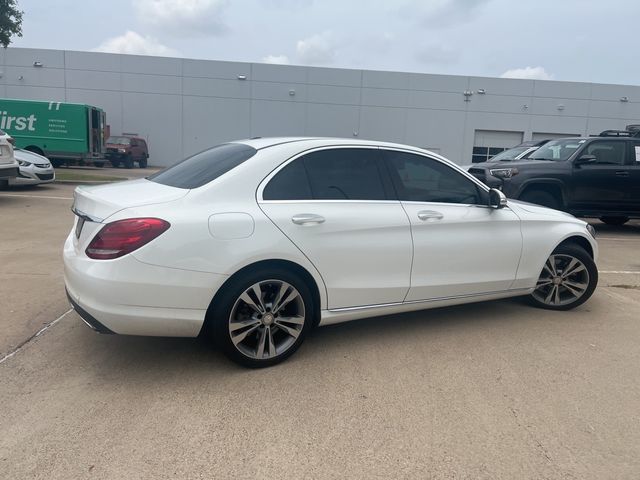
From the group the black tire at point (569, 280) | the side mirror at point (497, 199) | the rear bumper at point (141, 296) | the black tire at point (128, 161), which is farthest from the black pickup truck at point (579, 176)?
the black tire at point (128, 161)

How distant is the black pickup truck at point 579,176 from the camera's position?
29.5 ft

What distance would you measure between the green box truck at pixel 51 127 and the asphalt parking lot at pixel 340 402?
21800 mm

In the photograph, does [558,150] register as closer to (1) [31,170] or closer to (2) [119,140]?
(1) [31,170]

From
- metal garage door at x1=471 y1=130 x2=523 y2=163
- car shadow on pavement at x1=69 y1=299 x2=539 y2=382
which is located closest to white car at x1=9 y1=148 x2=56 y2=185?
car shadow on pavement at x1=69 y1=299 x2=539 y2=382

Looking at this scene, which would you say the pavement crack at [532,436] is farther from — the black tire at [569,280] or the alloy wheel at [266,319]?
the black tire at [569,280]

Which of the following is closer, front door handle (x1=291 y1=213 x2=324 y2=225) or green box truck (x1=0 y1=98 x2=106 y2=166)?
front door handle (x1=291 y1=213 x2=324 y2=225)

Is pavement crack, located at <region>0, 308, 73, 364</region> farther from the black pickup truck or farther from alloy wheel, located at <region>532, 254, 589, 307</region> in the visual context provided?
the black pickup truck

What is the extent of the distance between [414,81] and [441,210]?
31.0m

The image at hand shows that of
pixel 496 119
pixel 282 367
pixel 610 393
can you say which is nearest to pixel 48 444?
pixel 282 367

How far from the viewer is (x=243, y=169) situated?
3.54 meters

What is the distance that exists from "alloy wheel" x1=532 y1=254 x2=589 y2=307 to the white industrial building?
29035 millimetres

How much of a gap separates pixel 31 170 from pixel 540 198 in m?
12.5

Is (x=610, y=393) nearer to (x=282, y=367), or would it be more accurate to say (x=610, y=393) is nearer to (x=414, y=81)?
(x=282, y=367)

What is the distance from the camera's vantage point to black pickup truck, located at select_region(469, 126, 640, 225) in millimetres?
8992
